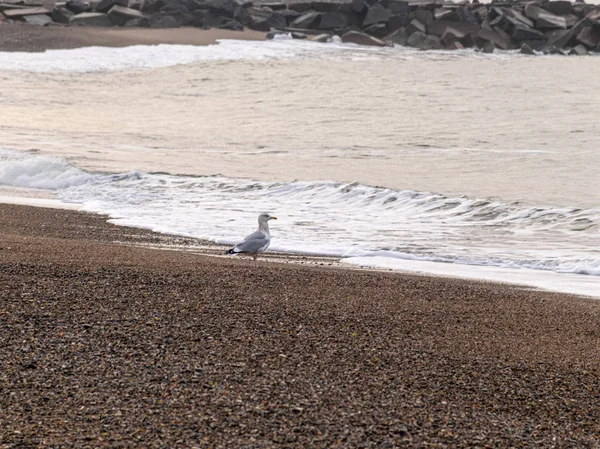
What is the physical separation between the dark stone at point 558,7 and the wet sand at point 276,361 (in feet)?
152

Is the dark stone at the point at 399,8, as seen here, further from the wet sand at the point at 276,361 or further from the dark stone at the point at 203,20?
the wet sand at the point at 276,361

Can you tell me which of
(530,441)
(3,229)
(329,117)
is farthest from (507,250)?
(329,117)

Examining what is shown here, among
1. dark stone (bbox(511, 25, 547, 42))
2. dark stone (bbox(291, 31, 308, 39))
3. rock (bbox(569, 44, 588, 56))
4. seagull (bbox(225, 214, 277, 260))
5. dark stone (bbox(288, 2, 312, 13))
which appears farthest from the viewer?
dark stone (bbox(288, 2, 312, 13))

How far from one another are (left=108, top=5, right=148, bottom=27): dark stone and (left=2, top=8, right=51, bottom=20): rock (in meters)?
3.14

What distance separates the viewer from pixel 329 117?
23.9m

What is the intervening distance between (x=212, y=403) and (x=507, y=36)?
46.1 metres

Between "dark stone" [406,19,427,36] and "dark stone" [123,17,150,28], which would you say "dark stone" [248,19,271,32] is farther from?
"dark stone" [406,19,427,36]

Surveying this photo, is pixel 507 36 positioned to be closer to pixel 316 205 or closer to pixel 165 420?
pixel 316 205

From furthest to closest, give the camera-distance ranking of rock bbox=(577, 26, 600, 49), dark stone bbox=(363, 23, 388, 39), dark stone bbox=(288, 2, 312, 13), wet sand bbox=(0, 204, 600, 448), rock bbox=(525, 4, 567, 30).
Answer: dark stone bbox=(288, 2, 312, 13), dark stone bbox=(363, 23, 388, 39), rock bbox=(525, 4, 567, 30), rock bbox=(577, 26, 600, 49), wet sand bbox=(0, 204, 600, 448)

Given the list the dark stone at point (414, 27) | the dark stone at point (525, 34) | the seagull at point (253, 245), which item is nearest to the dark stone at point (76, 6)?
the dark stone at point (414, 27)

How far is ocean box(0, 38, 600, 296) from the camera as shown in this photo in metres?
10.6

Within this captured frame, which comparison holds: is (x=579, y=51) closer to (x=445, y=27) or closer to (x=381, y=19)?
(x=445, y=27)

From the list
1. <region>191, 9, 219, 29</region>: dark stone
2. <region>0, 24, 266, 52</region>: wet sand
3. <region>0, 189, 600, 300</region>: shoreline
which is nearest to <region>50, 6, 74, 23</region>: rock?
<region>0, 24, 266, 52</region>: wet sand

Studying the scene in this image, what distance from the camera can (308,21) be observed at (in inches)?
1943
